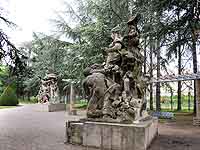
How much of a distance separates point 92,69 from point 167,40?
5.43 meters

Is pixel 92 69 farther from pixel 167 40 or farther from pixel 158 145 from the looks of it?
pixel 167 40

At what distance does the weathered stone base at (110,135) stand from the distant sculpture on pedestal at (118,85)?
1.36 feet

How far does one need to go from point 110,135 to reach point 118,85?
5.79 ft

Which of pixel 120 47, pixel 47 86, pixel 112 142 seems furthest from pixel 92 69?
pixel 47 86

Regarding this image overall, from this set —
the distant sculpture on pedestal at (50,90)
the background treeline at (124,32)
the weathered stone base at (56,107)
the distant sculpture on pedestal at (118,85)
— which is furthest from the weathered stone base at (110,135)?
the distant sculpture on pedestal at (50,90)

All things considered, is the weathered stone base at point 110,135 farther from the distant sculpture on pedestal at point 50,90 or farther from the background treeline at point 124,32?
the distant sculpture on pedestal at point 50,90

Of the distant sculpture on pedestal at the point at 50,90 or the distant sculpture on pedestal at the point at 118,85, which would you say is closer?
the distant sculpture on pedestal at the point at 118,85

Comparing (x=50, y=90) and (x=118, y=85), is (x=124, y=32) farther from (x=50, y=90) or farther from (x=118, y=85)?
(x=50, y=90)

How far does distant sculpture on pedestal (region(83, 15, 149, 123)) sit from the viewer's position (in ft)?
26.6

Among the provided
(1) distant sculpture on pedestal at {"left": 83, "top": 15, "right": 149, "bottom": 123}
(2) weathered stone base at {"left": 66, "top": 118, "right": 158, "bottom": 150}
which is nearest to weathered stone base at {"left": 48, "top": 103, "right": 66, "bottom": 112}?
(1) distant sculpture on pedestal at {"left": 83, "top": 15, "right": 149, "bottom": 123}

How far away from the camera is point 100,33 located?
20047 millimetres

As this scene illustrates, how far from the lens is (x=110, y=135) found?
7.46 metres

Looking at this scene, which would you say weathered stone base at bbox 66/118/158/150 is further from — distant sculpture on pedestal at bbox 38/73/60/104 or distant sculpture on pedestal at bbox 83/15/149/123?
distant sculpture on pedestal at bbox 38/73/60/104

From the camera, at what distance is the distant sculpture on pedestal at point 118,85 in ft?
26.6
